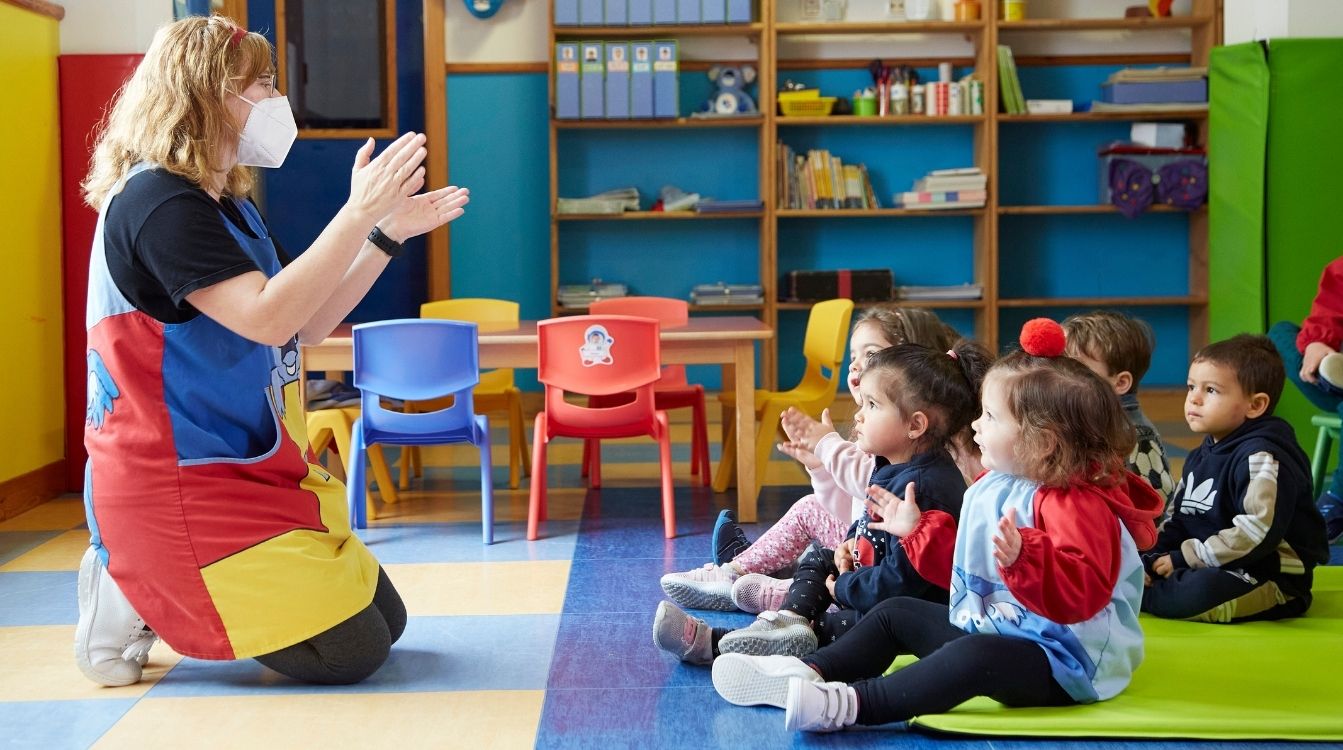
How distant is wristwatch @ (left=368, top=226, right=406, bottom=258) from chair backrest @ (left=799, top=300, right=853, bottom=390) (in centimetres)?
229

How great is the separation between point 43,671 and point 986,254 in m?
4.97

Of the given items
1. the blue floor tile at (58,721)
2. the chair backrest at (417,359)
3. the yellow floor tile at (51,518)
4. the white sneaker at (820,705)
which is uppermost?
the chair backrest at (417,359)

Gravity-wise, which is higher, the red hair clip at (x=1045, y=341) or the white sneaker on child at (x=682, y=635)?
the red hair clip at (x=1045, y=341)

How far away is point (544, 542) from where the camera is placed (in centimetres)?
409

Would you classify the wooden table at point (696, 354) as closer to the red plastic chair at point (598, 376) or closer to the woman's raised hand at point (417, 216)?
the red plastic chair at point (598, 376)

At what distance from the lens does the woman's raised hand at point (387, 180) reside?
7.88 feet

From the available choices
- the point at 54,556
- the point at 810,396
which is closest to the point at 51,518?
the point at 54,556

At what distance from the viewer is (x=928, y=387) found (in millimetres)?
2611

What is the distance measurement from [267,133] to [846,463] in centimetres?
131

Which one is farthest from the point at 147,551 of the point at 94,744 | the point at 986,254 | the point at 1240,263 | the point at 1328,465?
the point at 986,254

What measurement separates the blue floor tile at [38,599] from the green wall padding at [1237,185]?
427 cm

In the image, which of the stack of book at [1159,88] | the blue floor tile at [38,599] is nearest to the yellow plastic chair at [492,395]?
the blue floor tile at [38,599]

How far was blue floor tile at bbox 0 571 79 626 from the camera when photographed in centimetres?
326

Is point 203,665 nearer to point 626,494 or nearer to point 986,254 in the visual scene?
point 626,494
